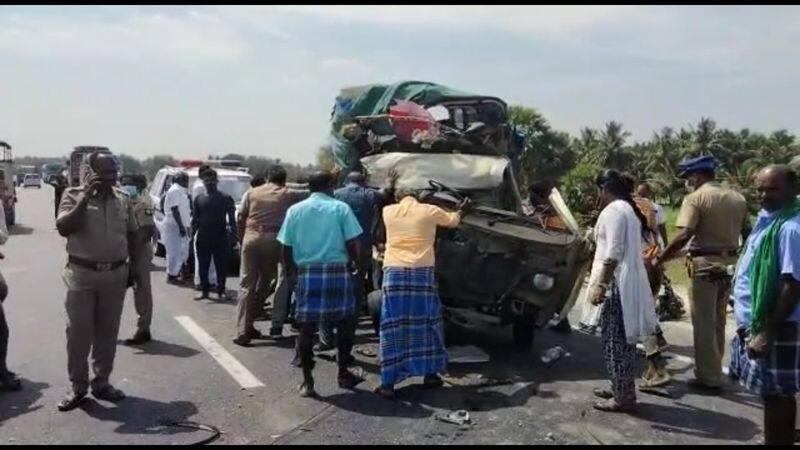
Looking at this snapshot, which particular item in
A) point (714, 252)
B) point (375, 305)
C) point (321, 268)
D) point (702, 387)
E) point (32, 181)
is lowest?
point (702, 387)

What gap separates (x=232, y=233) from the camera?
10914 mm

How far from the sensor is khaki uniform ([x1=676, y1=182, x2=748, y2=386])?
6.23m

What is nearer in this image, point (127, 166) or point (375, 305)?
point (375, 305)

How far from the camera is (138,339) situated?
7738mm

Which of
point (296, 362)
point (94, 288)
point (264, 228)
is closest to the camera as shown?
point (94, 288)

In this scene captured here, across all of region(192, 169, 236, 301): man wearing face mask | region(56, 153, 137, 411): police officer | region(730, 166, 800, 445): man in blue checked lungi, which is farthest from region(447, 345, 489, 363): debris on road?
region(192, 169, 236, 301): man wearing face mask

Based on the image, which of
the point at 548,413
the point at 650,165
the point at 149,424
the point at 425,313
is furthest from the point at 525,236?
the point at 650,165

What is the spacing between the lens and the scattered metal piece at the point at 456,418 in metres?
5.39

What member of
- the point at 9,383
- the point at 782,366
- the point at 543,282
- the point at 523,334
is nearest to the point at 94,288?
the point at 9,383

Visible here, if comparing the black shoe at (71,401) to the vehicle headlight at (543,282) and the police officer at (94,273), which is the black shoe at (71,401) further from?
the vehicle headlight at (543,282)

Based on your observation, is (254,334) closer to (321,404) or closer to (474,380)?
(321,404)

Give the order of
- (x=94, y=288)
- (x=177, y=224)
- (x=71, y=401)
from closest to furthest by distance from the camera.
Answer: (x=71, y=401)
(x=94, y=288)
(x=177, y=224)

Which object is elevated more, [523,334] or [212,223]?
[212,223]

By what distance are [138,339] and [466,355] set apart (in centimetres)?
345
